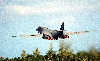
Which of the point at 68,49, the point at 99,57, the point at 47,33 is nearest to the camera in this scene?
the point at 47,33

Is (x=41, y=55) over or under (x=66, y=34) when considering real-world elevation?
under

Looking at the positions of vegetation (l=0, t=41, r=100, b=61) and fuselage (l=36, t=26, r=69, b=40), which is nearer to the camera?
fuselage (l=36, t=26, r=69, b=40)

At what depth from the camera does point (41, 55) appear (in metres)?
124

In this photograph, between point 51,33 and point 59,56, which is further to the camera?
point 59,56

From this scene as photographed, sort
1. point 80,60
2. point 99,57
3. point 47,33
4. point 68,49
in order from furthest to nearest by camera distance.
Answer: point 68,49, point 99,57, point 80,60, point 47,33

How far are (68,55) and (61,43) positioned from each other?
45.8 feet

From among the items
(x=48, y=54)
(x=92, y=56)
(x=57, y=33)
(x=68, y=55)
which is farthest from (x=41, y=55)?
(x=57, y=33)

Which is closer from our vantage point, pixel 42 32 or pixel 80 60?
pixel 42 32

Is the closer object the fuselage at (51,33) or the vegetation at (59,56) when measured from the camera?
the fuselage at (51,33)

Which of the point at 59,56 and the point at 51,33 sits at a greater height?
the point at 51,33

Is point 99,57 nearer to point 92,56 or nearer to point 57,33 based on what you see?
point 92,56

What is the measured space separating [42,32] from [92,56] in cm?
7048

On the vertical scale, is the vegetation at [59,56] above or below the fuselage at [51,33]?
below

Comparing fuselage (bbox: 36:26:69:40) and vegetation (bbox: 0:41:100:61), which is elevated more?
fuselage (bbox: 36:26:69:40)
